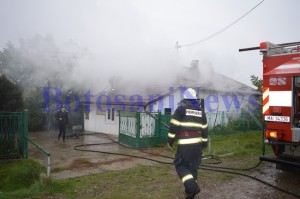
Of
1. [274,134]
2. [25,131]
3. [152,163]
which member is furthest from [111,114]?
[274,134]

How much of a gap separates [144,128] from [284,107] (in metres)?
6.68

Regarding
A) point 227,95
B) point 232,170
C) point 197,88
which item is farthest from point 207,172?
point 227,95

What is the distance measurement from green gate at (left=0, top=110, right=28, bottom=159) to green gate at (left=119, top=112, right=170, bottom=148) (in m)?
4.19

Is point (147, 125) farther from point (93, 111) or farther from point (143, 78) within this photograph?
point (93, 111)

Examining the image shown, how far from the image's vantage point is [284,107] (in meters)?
5.83

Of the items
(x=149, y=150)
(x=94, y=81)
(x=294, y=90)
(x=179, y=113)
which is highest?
(x=94, y=81)

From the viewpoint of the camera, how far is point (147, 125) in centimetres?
1168

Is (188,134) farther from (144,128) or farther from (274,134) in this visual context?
(144,128)

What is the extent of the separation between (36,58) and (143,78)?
21.7 feet

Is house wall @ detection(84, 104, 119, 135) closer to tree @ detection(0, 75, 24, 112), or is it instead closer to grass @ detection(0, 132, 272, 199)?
tree @ detection(0, 75, 24, 112)

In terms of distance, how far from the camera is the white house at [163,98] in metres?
Result: 14.5

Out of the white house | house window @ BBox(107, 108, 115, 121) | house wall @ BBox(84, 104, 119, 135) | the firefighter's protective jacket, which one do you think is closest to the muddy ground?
the firefighter's protective jacket

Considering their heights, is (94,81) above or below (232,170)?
above

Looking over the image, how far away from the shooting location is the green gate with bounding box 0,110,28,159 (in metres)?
8.89
